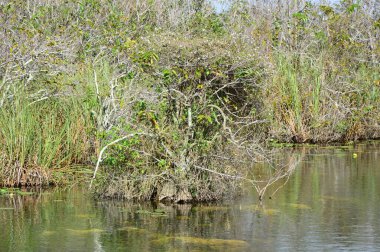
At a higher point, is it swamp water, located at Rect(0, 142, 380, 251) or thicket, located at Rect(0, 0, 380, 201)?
thicket, located at Rect(0, 0, 380, 201)

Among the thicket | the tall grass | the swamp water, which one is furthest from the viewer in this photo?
the tall grass

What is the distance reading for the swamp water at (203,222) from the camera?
30.8 feet

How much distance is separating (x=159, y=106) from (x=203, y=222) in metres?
1.95

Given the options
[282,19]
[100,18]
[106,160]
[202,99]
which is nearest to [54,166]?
[106,160]

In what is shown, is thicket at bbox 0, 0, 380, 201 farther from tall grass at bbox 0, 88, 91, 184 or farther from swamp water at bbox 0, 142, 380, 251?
swamp water at bbox 0, 142, 380, 251

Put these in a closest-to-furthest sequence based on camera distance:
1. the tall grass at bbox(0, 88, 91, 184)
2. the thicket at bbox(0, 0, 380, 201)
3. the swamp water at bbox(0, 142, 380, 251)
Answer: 1. the swamp water at bbox(0, 142, 380, 251)
2. the thicket at bbox(0, 0, 380, 201)
3. the tall grass at bbox(0, 88, 91, 184)

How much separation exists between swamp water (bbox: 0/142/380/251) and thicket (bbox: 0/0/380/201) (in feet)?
1.72

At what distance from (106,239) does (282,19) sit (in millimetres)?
15922

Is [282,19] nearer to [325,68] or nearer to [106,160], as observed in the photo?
[325,68]

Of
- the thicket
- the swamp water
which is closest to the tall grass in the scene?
the thicket

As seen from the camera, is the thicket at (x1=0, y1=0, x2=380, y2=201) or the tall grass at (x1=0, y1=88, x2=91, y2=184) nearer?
the thicket at (x1=0, y1=0, x2=380, y2=201)

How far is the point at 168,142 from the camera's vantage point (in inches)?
464

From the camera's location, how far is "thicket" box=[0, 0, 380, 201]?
11664 mm

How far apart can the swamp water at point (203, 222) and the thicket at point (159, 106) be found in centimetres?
53
